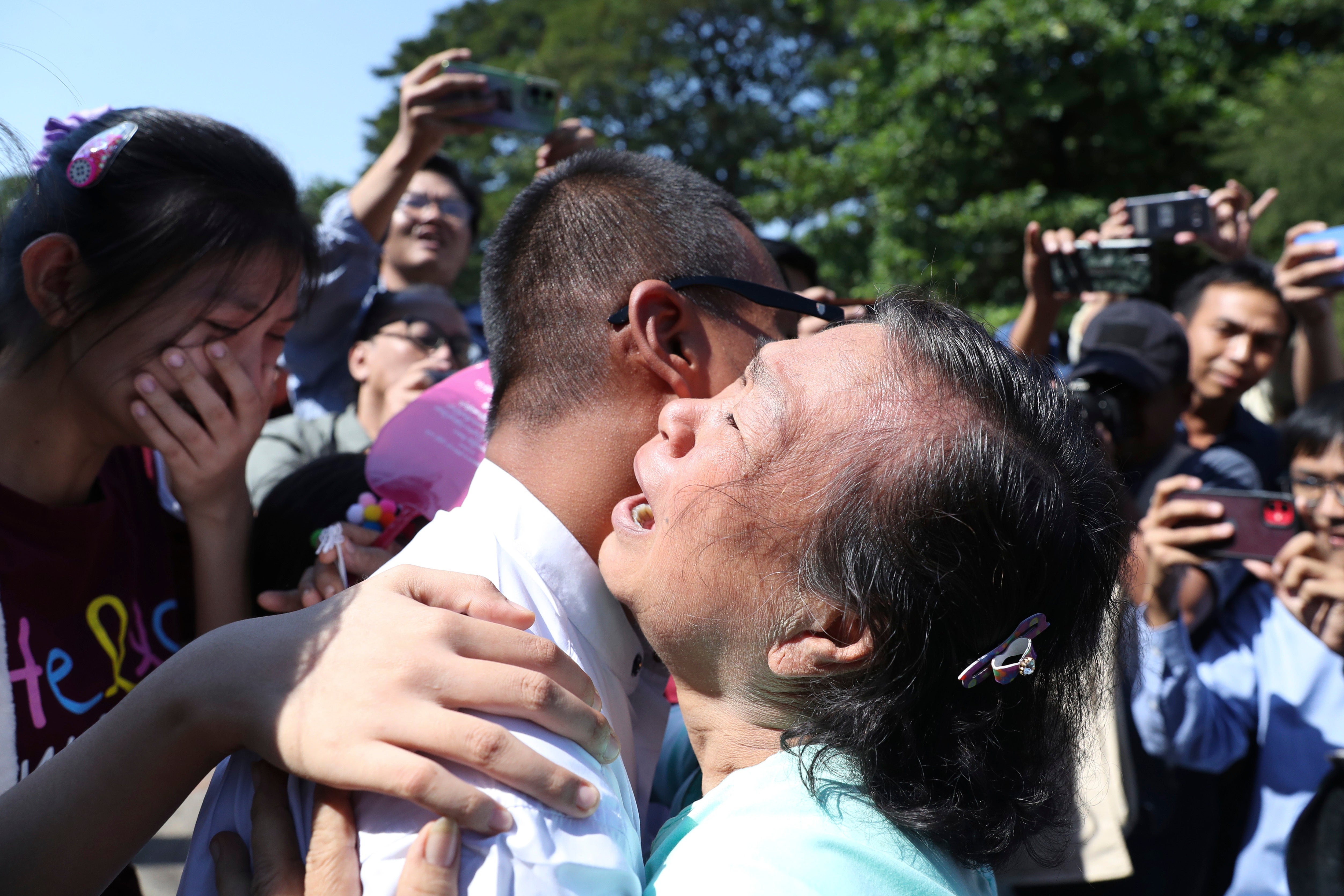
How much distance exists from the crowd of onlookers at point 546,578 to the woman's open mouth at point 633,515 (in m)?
0.01

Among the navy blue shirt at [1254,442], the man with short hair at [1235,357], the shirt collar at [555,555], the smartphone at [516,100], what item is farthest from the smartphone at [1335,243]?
the shirt collar at [555,555]

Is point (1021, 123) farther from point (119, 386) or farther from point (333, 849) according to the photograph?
point (333, 849)

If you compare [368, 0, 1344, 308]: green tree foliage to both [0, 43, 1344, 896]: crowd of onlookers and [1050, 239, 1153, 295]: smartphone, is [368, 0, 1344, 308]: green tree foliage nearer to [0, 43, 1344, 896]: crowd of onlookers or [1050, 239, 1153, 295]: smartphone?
[1050, 239, 1153, 295]: smartphone

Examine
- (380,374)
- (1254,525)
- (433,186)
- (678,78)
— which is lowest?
(1254,525)

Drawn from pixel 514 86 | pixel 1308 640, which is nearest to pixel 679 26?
pixel 514 86

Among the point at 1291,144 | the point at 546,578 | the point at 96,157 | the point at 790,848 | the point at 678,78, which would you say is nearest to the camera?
the point at 790,848

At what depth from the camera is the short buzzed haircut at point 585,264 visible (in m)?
1.74

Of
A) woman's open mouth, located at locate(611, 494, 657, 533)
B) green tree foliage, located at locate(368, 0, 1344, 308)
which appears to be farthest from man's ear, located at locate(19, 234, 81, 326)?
green tree foliage, located at locate(368, 0, 1344, 308)

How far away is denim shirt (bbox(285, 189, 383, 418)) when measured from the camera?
3.79 meters

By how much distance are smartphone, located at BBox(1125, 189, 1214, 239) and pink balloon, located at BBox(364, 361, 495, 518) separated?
136 inches

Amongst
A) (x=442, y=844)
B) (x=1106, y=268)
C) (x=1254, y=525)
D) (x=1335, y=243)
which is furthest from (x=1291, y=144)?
(x=442, y=844)

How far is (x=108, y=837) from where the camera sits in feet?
4.40

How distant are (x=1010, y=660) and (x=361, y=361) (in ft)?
9.88

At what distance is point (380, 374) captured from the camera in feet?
11.9
